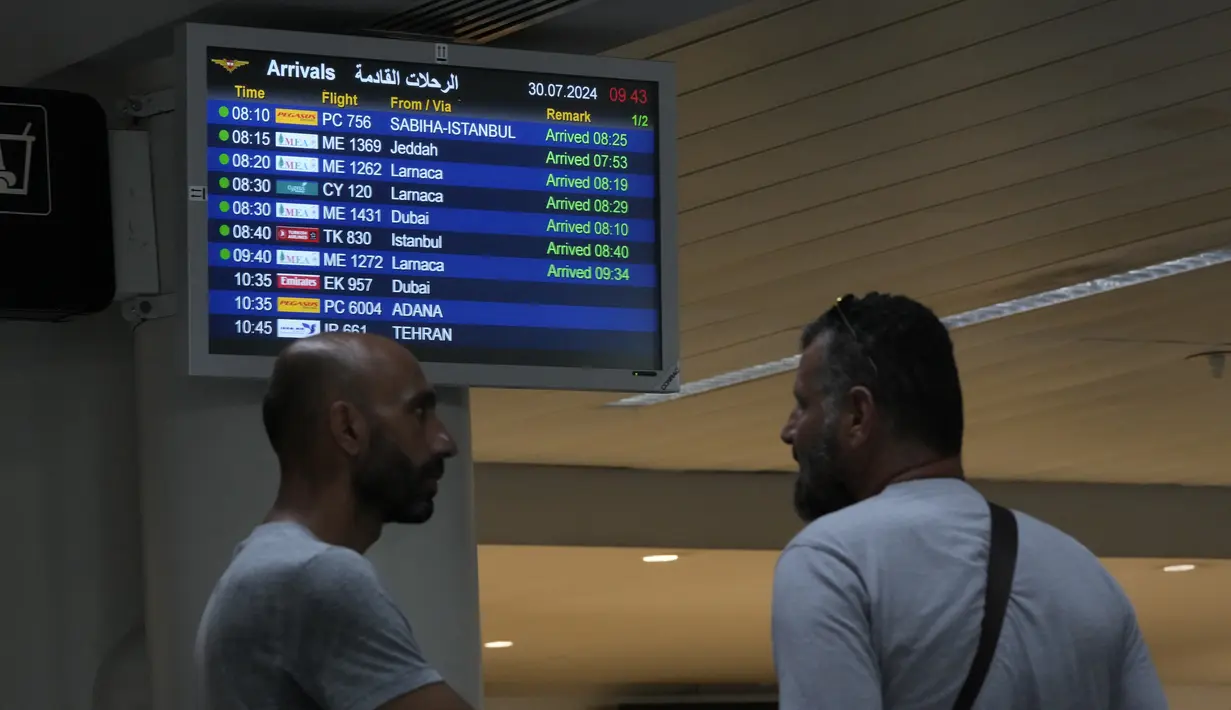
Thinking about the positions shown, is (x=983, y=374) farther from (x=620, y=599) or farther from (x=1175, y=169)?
(x=620, y=599)

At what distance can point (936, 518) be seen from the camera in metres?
2.46

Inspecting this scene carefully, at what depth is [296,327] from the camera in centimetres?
369

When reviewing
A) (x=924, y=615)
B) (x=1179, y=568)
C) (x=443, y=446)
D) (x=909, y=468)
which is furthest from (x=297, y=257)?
(x=1179, y=568)

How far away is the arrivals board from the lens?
12.1 feet

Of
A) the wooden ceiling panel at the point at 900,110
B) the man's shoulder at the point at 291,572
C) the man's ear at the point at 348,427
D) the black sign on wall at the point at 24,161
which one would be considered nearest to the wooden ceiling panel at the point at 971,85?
the wooden ceiling panel at the point at 900,110

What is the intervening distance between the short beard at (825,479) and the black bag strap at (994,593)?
0.18 metres

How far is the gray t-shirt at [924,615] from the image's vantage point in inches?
92.0

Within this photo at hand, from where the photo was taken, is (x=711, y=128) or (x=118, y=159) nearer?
(x=118, y=159)

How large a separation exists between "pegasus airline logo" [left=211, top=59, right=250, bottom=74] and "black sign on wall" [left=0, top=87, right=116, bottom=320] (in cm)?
31

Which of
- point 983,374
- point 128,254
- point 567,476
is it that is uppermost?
point 128,254

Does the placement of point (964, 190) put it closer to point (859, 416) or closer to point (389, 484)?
point (859, 416)

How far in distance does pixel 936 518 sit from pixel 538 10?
1852 millimetres

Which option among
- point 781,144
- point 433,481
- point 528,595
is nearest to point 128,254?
point 433,481

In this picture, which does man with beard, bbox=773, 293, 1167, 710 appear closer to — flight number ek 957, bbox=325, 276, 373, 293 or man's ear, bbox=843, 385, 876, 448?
man's ear, bbox=843, 385, 876, 448
